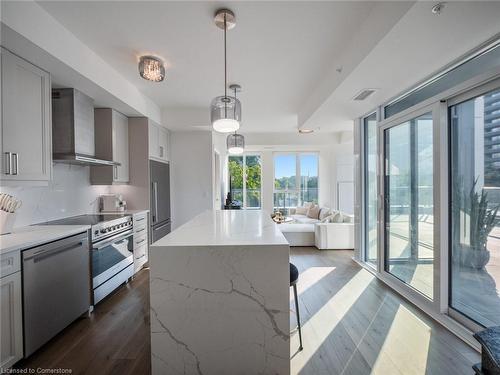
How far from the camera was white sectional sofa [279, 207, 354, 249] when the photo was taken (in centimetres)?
505

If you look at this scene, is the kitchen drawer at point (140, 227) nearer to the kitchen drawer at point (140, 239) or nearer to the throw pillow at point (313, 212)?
the kitchen drawer at point (140, 239)

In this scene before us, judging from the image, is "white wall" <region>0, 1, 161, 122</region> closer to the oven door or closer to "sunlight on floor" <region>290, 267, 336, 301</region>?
the oven door

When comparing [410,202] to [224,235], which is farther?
[410,202]

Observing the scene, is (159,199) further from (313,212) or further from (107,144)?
(313,212)

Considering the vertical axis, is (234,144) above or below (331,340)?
above

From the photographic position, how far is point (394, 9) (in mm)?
1696

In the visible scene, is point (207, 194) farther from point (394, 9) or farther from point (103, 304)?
point (394, 9)

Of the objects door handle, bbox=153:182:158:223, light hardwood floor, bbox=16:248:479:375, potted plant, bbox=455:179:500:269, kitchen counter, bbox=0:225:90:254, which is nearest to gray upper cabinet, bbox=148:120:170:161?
door handle, bbox=153:182:158:223

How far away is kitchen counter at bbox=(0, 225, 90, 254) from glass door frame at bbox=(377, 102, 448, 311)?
10.9 ft

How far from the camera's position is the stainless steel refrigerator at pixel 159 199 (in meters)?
4.21

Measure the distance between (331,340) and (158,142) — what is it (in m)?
3.83

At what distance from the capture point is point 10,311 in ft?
5.74

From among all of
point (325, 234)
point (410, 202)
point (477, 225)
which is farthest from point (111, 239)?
point (325, 234)

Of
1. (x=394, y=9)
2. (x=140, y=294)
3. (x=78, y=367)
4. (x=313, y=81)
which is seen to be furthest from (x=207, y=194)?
(x=394, y=9)
